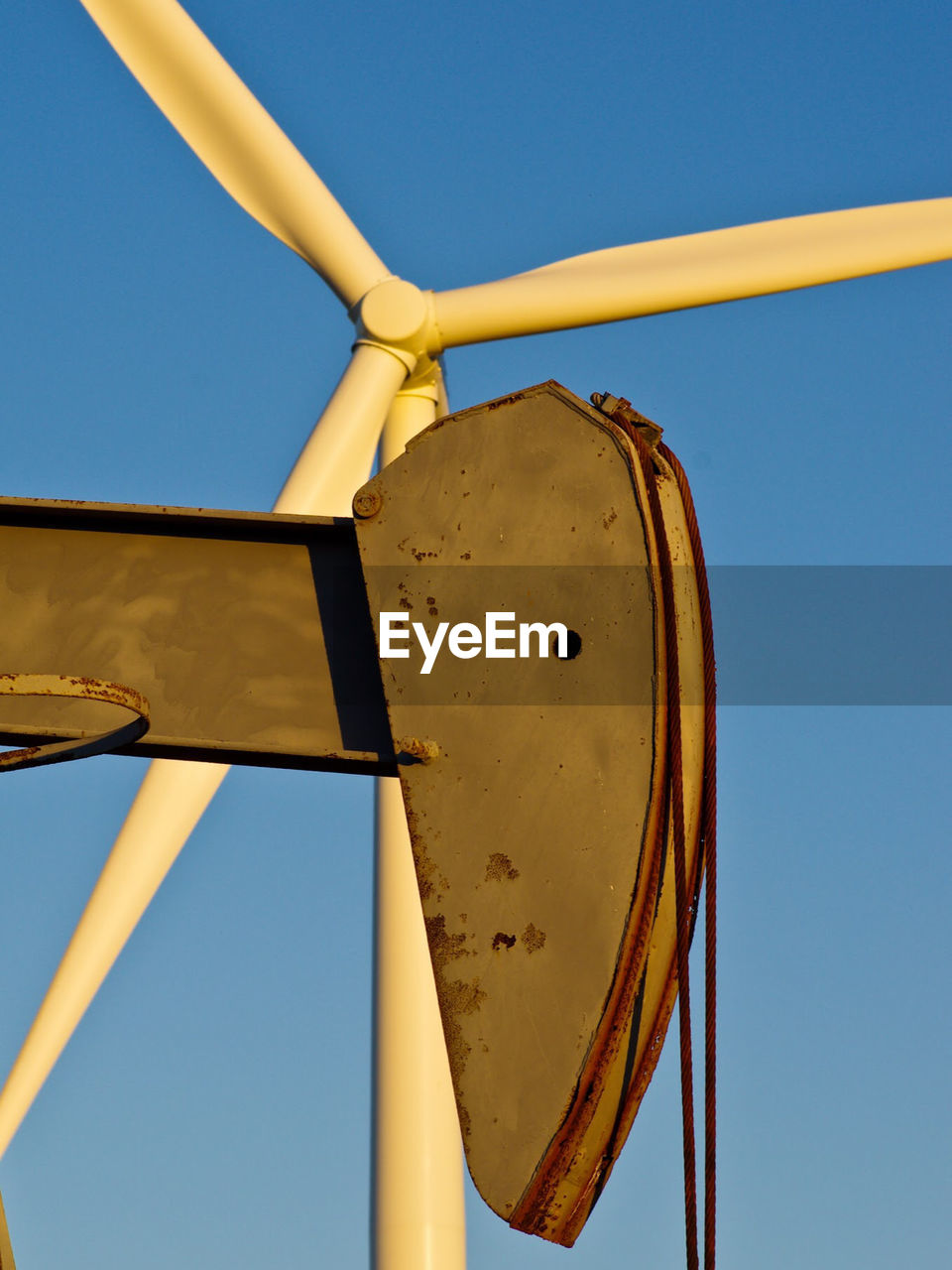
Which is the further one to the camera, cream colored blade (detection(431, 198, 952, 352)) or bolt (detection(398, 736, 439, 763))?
cream colored blade (detection(431, 198, 952, 352))

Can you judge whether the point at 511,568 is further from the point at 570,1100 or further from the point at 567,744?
the point at 570,1100

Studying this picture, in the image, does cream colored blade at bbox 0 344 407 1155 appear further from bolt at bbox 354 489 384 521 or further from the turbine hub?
bolt at bbox 354 489 384 521

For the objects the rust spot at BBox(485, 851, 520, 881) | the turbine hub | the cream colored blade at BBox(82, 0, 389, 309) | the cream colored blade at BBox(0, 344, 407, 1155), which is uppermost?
the cream colored blade at BBox(82, 0, 389, 309)

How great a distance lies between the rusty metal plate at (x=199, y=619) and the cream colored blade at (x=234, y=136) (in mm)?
10200

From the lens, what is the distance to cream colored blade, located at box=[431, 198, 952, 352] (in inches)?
523

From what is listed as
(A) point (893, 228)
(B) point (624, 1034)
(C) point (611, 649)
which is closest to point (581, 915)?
(B) point (624, 1034)

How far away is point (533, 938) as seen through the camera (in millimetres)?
3336

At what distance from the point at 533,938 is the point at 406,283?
1087cm

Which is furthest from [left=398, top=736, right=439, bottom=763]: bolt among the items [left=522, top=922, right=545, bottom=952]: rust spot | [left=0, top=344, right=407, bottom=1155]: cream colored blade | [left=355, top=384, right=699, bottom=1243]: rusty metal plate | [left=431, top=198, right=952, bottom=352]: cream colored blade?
[left=431, top=198, right=952, bottom=352]: cream colored blade

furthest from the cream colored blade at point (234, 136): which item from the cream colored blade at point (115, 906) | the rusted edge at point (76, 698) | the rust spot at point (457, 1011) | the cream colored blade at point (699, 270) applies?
the rust spot at point (457, 1011)

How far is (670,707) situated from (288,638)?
97 cm

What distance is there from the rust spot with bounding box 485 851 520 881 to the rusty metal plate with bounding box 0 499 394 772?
0.51 metres

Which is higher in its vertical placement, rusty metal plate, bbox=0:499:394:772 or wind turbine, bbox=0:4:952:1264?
wind turbine, bbox=0:4:952:1264

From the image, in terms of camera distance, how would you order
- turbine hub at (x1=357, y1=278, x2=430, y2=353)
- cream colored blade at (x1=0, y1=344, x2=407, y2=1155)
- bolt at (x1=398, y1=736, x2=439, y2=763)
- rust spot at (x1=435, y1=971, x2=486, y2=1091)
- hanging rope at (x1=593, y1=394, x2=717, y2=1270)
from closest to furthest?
hanging rope at (x1=593, y1=394, x2=717, y2=1270), rust spot at (x1=435, y1=971, x2=486, y2=1091), bolt at (x1=398, y1=736, x2=439, y2=763), cream colored blade at (x1=0, y1=344, x2=407, y2=1155), turbine hub at (x1=357, y1=278, x2=430, y2=353)
